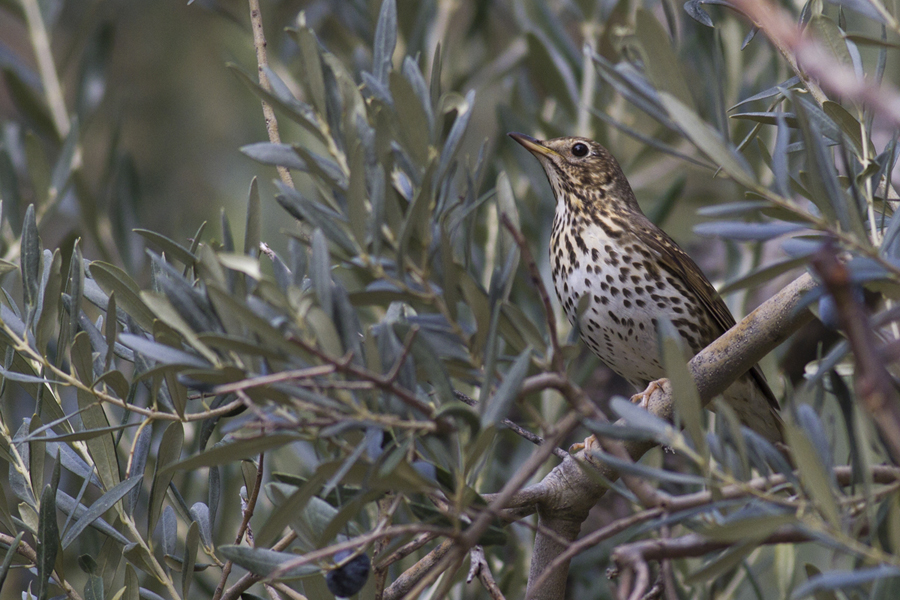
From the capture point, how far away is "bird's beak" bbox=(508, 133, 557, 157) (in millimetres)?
3585

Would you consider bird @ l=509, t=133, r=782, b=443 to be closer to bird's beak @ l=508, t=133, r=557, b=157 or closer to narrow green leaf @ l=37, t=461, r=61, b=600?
bird's beak @ l=508, t=133, r=557, b=157

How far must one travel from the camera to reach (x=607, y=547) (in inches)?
128

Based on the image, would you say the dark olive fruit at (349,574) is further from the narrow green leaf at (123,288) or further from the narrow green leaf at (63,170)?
the narrow green leaf at (63,170)

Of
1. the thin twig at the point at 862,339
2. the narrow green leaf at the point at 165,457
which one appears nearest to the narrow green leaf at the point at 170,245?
the narrow green leaf at the point at 165,457

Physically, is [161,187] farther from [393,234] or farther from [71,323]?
[393,234]

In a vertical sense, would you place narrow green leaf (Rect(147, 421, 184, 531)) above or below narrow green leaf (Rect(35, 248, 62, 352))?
below

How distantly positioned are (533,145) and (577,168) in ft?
0.65

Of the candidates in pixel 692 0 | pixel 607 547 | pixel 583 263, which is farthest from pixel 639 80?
pixel 607 547

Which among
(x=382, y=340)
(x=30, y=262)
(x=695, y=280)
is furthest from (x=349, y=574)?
(x=695, y=280)

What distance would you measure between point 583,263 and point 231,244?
2090mm

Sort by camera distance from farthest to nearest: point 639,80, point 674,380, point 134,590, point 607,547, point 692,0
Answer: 1. point 607,547
2. point 692,0
3. point 134,590
4. point 639,80
5. point 674,380

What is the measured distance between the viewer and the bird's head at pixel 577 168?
3.68 metres

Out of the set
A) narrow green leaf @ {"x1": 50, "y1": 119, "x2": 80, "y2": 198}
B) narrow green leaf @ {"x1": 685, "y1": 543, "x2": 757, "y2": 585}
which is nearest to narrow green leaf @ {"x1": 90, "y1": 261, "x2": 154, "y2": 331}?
A: narrow green leaf @ {"x1": 685, "y1": 543, "x2": 757, "y2": 585}

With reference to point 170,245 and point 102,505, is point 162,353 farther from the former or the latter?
point 102,505
